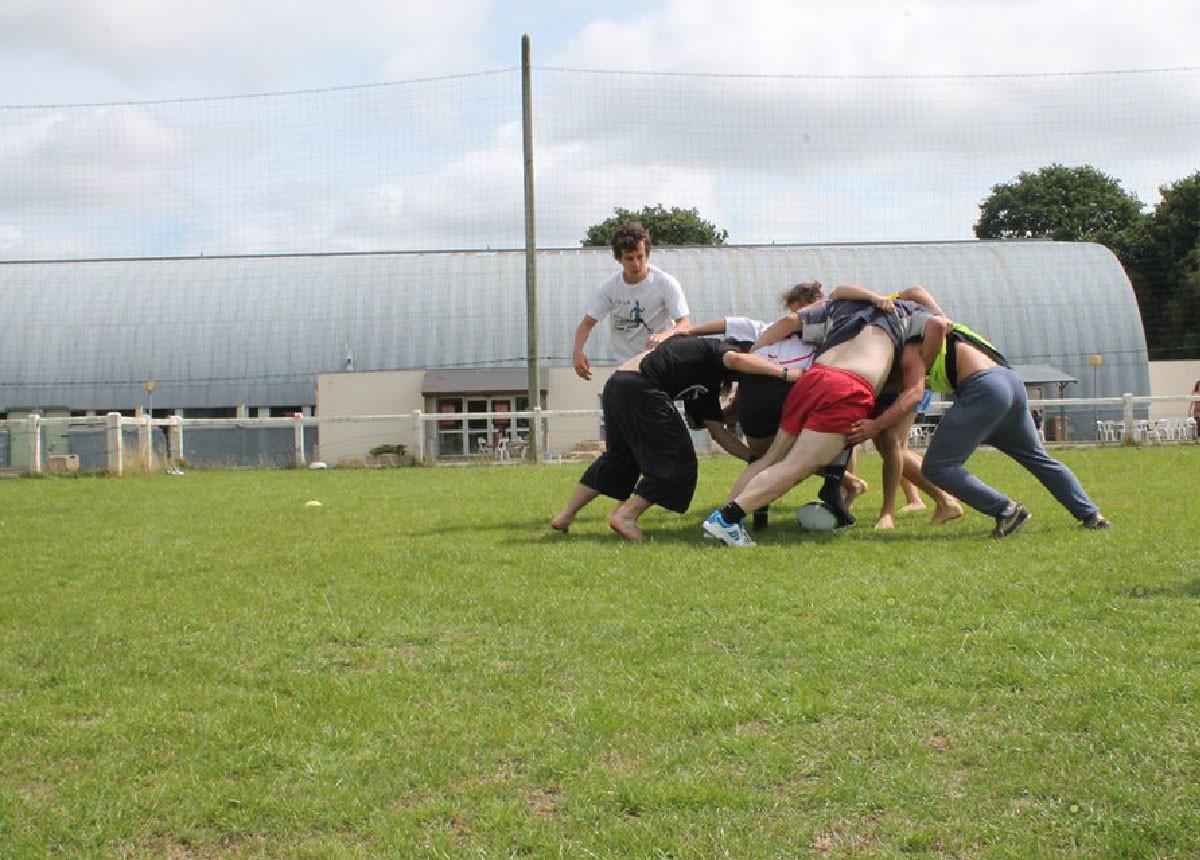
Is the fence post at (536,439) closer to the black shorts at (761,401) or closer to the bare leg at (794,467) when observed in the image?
the black shorts at (761,401)

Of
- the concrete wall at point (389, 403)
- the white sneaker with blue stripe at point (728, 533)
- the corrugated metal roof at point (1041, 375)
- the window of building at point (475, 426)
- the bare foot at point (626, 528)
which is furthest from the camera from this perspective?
the corrugated metal roof at point (1041, 375)

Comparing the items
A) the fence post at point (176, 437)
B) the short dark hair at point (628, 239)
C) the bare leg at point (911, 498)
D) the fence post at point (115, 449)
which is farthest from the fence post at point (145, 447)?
the bare leg at point (911, 498)

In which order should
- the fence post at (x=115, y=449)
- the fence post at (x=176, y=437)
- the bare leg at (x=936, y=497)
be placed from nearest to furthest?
1. the bare leg at (x=936, y=497)
2. the fence post at (x=115, y=449)
3. the fence post at (x=176, y=437)

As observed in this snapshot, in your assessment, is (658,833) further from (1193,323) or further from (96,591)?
(1193,323)

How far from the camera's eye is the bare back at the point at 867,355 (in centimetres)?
709

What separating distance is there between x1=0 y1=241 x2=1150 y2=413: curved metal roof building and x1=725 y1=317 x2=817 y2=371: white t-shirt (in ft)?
89.9

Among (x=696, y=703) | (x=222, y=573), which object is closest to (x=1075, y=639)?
(x=696, y=703)

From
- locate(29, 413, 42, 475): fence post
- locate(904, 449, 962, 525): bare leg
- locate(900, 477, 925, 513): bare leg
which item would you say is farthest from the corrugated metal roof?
locate(904, 449, 962, 525): bare leg

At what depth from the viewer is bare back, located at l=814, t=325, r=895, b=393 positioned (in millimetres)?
7090

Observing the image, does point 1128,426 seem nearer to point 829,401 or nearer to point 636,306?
point 636,306

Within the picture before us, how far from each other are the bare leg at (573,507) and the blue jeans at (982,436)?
6.65 ft

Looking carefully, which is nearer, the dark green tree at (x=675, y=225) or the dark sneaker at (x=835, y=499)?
the dark sneaker at (x=835, y=499)

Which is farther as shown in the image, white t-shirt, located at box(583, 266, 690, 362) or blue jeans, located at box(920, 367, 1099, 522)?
white t-shirt, located at box(583, 266, 690, 362)

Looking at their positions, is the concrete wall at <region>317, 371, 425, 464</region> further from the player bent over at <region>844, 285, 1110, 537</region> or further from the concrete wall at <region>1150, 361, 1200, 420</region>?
the player bent over at <region>844, 285, 1110, 537</region>
